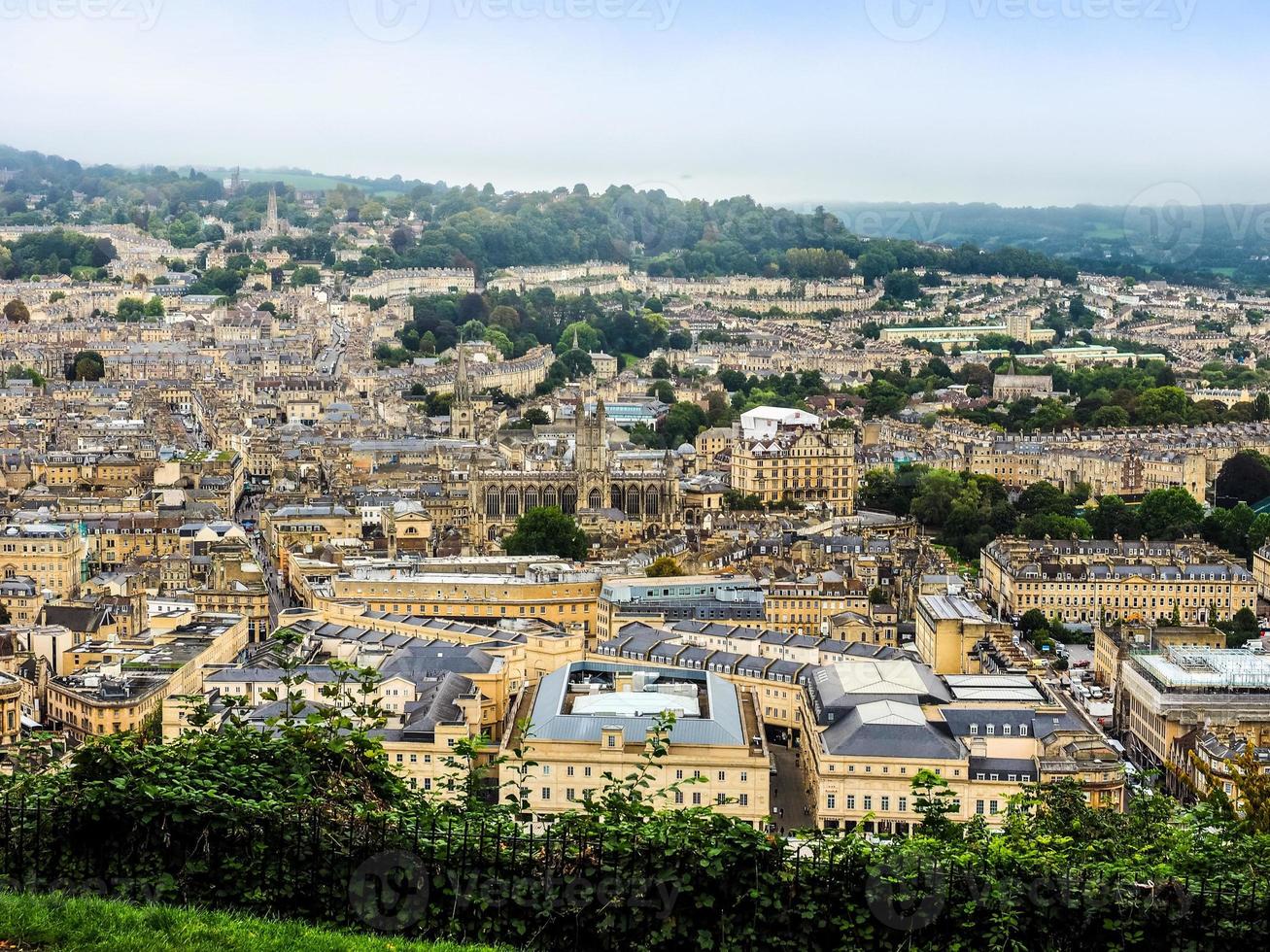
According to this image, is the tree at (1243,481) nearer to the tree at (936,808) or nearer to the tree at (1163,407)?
the tree at (1163,407)

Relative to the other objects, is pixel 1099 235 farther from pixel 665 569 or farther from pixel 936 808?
pixel 936 808

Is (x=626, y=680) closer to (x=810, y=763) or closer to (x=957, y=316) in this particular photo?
(x=810, y=763)

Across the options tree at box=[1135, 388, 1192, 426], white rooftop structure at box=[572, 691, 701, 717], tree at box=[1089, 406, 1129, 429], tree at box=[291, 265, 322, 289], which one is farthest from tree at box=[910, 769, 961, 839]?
tree at box=[291, 265, 322, 289]

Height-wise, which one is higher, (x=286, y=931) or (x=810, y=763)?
(x=286, y=931)

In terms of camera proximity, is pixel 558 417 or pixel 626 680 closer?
pixel 626 680

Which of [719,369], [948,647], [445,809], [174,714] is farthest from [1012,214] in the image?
[445,809]

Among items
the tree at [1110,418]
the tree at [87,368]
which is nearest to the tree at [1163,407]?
the tree at [1110,418]
